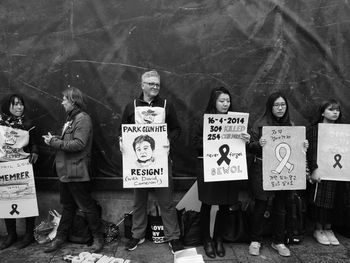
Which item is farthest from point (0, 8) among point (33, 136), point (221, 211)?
point (221, 211)

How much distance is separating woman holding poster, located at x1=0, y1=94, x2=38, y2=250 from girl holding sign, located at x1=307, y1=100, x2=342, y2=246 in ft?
11.2

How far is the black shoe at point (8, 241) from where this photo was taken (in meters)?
4.32

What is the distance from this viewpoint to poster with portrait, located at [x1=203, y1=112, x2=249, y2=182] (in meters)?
3.94

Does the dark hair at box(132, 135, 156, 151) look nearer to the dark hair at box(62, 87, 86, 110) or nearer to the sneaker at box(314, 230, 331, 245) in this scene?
the dark hair at box(62, 87, 86, 110)

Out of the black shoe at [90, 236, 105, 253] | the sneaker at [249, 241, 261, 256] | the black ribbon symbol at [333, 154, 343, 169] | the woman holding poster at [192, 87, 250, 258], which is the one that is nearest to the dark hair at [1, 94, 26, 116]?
the black shoe at [90, 236, 105, 253]

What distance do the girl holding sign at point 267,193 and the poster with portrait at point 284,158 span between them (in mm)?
82

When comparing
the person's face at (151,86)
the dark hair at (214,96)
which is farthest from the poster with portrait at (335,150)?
the person's face at (151,86)

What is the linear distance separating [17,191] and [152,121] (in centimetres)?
189

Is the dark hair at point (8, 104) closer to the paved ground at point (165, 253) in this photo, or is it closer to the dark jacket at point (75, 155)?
the dark jacket at point (75, 155)

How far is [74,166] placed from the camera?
4168 mm

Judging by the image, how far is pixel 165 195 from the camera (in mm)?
4219

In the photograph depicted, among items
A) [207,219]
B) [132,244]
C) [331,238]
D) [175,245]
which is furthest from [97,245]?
[331,238]

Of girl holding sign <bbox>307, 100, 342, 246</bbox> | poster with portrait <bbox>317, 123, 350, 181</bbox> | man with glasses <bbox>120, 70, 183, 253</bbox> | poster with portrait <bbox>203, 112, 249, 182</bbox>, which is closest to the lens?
poster with portrait <bbox>203, 112, 249, 182</bbox>

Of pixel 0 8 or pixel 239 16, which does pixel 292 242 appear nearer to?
pixel 239 16
